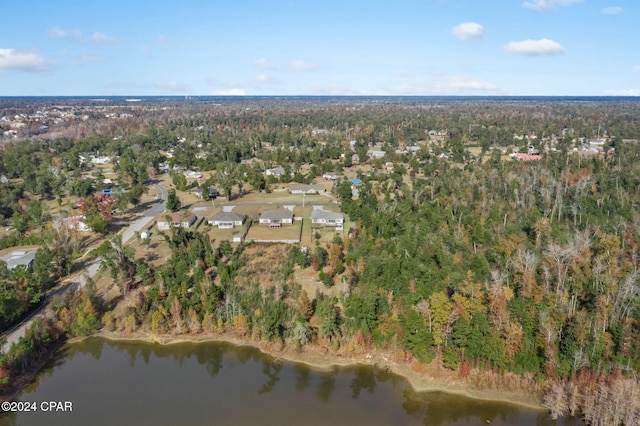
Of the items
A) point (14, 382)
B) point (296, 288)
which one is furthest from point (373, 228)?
point (14, 382)

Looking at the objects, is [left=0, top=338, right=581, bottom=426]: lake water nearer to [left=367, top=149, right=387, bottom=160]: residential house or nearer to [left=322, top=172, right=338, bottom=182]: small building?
[left=322, top=172, right=338, bottom=182]: small building

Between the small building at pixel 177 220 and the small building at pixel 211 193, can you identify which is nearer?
the small building at pixel 177 220

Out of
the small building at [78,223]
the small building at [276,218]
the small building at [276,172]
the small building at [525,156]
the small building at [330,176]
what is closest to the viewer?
the small building at [78,223]

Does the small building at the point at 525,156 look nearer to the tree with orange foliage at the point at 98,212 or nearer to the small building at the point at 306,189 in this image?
the small building at the point at 306,189

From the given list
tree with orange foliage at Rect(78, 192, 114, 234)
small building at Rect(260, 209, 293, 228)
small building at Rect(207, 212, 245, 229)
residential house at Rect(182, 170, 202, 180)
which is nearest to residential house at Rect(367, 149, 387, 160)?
residential house at Rect(182, 170, 202, 180)

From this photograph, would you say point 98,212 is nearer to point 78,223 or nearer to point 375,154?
point 78,223

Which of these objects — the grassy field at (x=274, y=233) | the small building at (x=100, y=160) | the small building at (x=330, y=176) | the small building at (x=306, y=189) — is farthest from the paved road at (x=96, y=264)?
the small building at (x=330, y=176)
